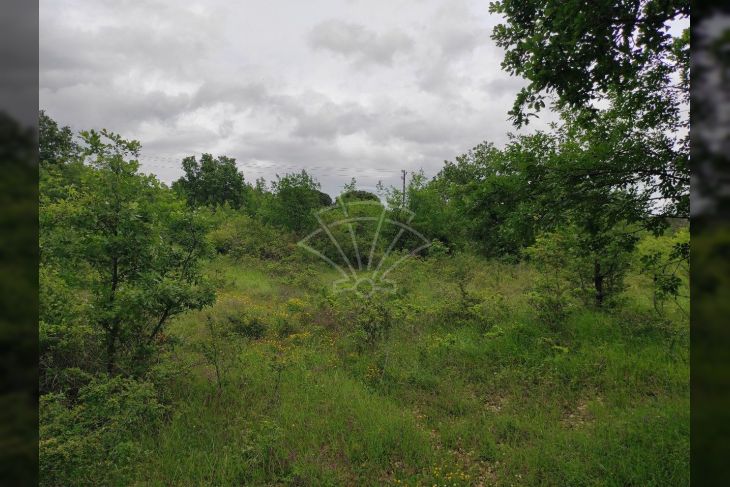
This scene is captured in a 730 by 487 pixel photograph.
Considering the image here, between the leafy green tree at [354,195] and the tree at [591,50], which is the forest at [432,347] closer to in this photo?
the tree at [591,50]

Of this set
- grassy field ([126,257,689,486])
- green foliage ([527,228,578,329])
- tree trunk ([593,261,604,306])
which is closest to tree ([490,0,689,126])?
grassy field ([126,257,689,486])

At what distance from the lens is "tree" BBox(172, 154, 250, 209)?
1937 inches

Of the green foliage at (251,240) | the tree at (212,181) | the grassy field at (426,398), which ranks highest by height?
the tree at (212,181)

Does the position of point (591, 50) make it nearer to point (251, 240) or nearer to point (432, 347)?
point (432, 347)

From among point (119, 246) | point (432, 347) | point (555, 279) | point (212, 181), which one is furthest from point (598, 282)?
point (212, 181)

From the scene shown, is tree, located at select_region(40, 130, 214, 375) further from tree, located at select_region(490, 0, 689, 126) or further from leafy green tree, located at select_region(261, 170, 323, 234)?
leafy green tree, located at select_region(261, 170, 323, 234)

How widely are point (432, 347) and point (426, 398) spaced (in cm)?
187

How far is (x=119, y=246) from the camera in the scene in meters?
5.44

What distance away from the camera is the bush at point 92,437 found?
12.2 ft

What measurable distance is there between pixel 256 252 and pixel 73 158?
15217 millimetres

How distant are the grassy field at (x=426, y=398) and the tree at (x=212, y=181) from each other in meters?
42.4

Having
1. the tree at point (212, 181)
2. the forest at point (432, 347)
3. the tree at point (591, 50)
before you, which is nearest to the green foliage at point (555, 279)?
the forest at point (432, 347)

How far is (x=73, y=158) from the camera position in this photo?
18.3ft

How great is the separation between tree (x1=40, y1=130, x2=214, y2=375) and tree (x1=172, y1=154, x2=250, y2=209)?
44867mm
